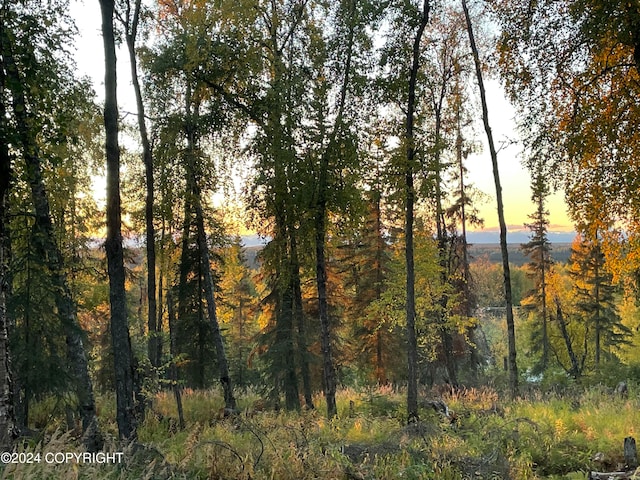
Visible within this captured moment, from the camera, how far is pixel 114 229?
7004 millimetres

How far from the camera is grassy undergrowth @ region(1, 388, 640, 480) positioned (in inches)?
185

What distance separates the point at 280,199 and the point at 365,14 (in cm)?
476

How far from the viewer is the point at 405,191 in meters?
10.5

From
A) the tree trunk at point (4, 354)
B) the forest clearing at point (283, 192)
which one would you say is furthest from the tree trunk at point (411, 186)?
the tree trunk at point (4, 354)

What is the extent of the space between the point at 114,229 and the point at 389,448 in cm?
528

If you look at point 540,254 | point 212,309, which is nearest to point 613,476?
point 212,309

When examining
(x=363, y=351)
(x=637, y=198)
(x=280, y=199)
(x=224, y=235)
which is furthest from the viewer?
(x=363, y=351)

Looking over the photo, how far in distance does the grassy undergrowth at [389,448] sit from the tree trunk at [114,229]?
1.12 m

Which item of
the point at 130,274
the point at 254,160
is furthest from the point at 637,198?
the point at 130,274

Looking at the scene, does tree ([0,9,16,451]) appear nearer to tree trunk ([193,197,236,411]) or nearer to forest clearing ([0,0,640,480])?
forest clearing ([0,0,640,480])

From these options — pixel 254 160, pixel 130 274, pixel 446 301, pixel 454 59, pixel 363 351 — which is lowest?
pixel 363 351

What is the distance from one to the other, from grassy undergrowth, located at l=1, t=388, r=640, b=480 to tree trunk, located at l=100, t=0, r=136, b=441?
1123 millimetres

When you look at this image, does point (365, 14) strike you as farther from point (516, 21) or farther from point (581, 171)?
point (581, 171)

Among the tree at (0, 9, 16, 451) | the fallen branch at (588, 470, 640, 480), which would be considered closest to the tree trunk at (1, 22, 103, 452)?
the tree at (0, 9, 16, 451)
